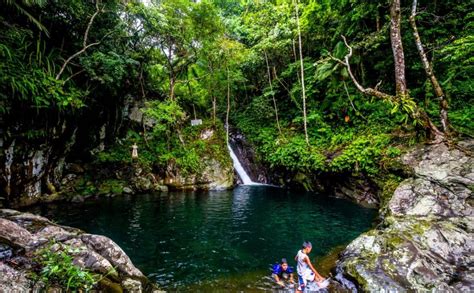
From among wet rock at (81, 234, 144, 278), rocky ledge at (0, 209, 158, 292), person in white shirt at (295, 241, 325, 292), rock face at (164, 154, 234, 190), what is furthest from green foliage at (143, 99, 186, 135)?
person in white shirt at (295, 241, 325, 292)

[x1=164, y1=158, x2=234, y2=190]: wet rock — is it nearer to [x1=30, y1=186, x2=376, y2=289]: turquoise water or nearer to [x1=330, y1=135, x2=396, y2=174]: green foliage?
[x1=30, y1=186, x2=376, y2=289]: turquoise water

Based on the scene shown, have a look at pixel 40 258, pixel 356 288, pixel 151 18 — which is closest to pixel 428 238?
pixel 356 288

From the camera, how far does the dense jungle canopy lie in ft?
34.6

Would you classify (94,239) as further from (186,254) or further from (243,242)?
(243,242)

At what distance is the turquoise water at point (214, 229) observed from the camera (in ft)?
22.5

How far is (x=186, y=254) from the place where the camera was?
777cm

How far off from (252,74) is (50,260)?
2270cm

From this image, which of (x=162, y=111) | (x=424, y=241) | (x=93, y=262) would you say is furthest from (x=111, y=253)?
(x=162, y=111)

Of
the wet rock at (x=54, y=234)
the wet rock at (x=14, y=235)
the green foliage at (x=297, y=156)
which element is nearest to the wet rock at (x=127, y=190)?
the green foliage at (x=297, y=156)

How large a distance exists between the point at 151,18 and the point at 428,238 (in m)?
16.2

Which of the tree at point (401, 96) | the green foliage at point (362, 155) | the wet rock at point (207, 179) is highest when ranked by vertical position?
the tree at point (401, 96)

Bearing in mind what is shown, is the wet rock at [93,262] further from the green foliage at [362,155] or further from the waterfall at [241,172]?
the waterfall at [241,172]

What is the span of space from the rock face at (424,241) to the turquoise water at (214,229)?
2.02 meters

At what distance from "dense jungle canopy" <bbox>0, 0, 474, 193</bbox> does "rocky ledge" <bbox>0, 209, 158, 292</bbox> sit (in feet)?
24.2
